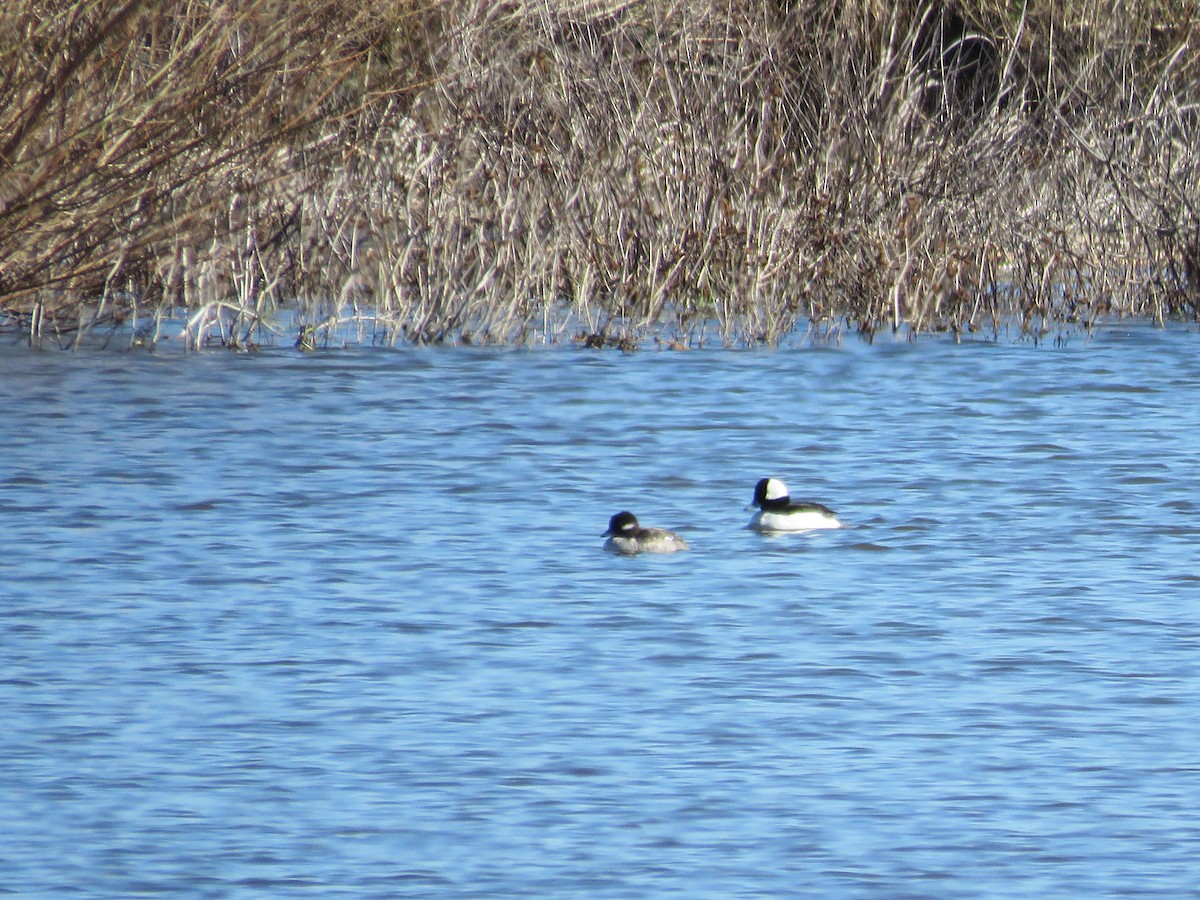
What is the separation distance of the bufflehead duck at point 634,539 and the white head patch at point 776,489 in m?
0.75

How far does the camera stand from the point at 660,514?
11258mm

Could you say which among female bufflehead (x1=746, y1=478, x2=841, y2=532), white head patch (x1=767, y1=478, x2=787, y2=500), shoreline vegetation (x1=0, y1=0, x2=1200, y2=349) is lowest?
female bufflehead (x1=746, y1=478, x2=841, y2=532)

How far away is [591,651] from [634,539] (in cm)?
185

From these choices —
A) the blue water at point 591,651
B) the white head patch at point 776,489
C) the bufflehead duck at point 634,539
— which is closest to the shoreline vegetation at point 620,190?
the blue water at point 591,651

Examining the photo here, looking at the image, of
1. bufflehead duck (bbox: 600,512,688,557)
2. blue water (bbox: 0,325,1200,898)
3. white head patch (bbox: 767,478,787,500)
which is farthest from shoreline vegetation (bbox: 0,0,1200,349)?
bufflehead duck (bbox: 600,512,688,557)

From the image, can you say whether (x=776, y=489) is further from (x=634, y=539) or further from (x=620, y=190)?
(x=620, y=190)

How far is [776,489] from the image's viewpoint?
422 inches

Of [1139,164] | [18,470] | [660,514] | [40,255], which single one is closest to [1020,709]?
[660,514]

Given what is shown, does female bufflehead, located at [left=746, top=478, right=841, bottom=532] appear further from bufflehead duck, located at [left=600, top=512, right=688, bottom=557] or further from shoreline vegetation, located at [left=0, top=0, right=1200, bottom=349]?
shoreline vegetation, located at [left=0, top=0, right=1200, bottom=349]

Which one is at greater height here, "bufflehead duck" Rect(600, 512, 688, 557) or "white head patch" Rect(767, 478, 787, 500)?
"white head patch" Rect(767, 478, 787, 500)

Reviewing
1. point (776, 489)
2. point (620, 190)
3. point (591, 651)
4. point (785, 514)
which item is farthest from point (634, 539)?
point (620, 190)

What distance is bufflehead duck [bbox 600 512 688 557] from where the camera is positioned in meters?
9.88

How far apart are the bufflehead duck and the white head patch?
0.75 meters

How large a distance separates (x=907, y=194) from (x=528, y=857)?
11.9 metres
